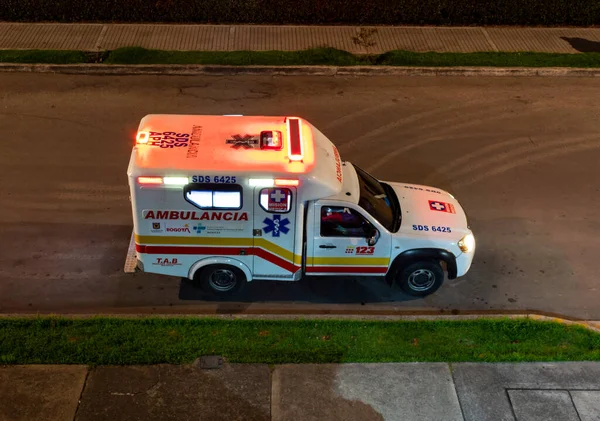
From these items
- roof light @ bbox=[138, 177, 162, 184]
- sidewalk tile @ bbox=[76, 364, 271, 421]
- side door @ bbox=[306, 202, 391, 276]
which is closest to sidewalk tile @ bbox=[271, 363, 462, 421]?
sidewalk tile @ bbox=[76, 364, 271, 421]

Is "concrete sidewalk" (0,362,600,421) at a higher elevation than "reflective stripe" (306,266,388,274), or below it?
below

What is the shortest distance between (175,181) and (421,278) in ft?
13.3

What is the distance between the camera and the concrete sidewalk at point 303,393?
8422 mm

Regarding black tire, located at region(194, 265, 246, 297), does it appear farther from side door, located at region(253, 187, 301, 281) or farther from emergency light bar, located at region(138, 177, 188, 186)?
emergency light bar, located at region(138, 177, 188, 186)

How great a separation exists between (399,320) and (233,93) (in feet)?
24.4

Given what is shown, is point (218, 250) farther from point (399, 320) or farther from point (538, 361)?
point (538, 361)

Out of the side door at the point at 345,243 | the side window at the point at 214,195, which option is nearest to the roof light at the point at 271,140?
the side window at the point at 214,195

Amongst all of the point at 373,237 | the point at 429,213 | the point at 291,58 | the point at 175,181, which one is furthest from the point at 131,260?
the point at 291,58

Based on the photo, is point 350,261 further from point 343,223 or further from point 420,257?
point 420,257

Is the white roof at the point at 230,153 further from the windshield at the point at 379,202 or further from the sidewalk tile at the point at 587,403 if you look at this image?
the sidewalk tile at the point at 587,403

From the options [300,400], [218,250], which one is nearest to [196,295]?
[218,250]

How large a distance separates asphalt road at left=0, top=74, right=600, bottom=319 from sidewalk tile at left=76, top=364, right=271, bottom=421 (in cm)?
126

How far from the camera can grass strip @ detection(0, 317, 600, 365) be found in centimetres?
902

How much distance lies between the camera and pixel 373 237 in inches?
375
